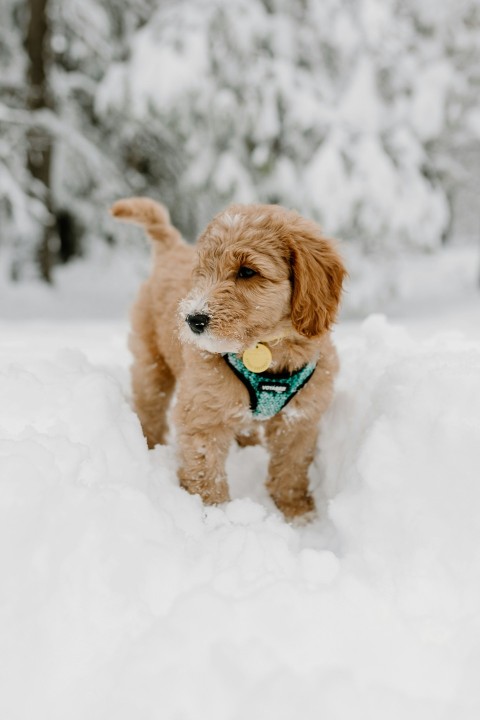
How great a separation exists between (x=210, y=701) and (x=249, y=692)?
0.40ft

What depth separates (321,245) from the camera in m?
2.88

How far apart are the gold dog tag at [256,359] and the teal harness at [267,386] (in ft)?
0.15

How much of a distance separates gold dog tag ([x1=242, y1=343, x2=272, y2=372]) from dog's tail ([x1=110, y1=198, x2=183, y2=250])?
1553mm

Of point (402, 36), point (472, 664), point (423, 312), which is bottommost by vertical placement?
point (423, 312)

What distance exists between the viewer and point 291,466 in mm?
3303

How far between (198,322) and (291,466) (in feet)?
3.94

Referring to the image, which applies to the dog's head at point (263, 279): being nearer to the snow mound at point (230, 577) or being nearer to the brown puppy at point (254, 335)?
the brown puppy at point (254, 335)

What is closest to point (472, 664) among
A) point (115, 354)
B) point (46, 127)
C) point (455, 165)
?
point (115, 354)

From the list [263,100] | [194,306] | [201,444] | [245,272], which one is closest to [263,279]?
[245,272]

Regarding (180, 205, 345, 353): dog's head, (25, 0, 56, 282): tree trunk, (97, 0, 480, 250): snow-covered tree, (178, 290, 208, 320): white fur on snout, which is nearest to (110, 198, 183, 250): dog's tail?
(180, 205, 345, 353): dog's head

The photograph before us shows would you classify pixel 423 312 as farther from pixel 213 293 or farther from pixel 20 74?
pixel 213 293

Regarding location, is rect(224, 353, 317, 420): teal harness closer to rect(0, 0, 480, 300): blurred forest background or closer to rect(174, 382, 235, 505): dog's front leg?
rect(174, 382, 235, 505): dog's front leg

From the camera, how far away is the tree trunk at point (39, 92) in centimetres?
975

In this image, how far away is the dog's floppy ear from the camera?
274cm
